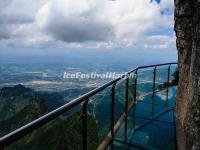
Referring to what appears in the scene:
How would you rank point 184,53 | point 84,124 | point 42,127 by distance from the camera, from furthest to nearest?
1. point 184,53
2. point 84,124
3. point 42,127

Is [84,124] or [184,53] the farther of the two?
[184,53]

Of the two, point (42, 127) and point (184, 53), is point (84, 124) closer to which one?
point (42, 127)

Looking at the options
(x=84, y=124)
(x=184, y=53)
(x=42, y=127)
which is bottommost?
(x=84, y=124)

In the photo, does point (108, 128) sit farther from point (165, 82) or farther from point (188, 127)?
point (165, 82)

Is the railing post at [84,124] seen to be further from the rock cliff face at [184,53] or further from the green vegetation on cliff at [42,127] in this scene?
the rock cliff face at [184,53]

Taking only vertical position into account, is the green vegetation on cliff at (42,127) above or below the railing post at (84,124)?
below

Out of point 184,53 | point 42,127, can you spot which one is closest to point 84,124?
point 42,127

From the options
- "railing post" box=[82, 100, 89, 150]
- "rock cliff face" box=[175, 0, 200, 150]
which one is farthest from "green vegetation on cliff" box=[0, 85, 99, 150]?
"rock cliff face" box=[175, 0, 200, 150]

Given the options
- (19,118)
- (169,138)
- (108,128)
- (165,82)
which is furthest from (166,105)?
(19,118)

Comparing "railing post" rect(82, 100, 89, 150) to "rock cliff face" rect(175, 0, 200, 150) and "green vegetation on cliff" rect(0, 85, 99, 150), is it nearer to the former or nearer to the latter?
"green vegetation on cliff" rect(0, 85, 99, 150)

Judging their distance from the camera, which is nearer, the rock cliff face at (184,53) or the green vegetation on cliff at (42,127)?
the green vegetation on cliff at (42,127)

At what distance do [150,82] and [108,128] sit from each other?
3.45 meters

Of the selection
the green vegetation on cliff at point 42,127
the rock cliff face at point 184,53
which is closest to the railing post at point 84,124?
the green vegetation on cliff at point 42,127

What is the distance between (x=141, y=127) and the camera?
232 inches
